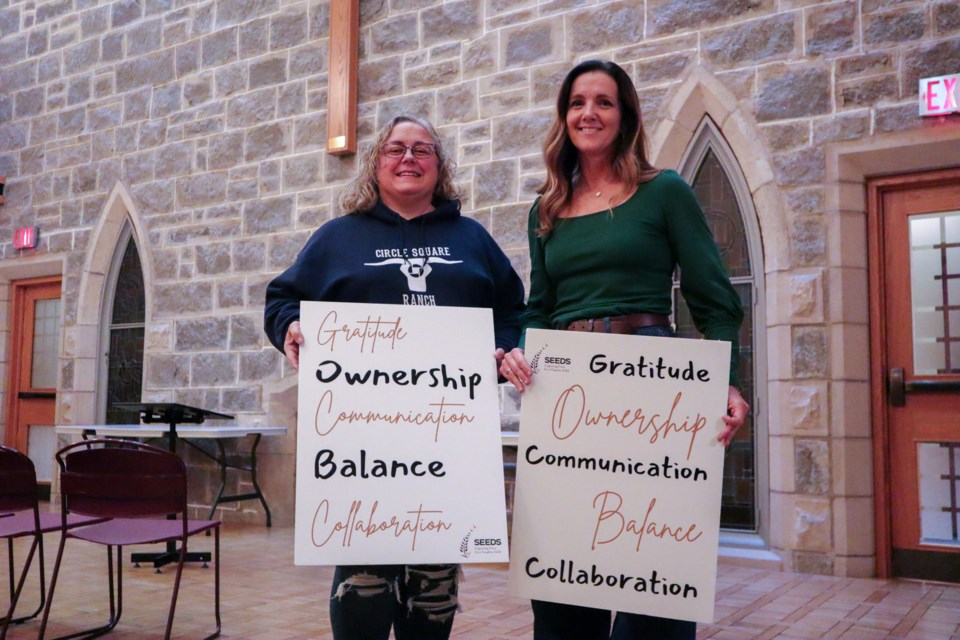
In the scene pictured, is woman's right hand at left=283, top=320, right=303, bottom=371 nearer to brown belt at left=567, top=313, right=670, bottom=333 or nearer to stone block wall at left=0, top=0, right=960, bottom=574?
brown belt at left=567, top=313, right=670, bottom=333

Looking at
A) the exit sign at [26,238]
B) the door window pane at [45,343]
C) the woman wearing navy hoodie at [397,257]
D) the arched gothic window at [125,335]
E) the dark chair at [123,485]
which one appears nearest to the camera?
the woman wearing navy hoodie at [397,257]

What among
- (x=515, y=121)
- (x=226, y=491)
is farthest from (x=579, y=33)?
(x=226, y=491)

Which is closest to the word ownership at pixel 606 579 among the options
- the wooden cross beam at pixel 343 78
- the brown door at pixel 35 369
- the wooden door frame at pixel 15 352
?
the wooden cross beam at pixel 343 78

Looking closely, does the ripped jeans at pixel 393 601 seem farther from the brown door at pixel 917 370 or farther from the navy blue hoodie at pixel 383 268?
the brown door at pixel 917 370

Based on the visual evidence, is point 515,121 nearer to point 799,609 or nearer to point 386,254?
point 799,609

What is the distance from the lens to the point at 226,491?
6.21 m

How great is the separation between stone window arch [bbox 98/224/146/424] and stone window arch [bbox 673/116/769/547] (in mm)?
4543

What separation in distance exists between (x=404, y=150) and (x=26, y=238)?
7.01 m

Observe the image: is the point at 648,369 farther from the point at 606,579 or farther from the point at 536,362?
the point at 606,579

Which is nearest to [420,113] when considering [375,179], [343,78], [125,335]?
[343,78]

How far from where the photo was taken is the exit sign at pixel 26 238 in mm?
7691

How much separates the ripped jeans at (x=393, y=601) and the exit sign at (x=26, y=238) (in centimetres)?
706

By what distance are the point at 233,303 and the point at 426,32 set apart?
2396mm

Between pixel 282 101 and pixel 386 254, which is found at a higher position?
pixel 282 101
